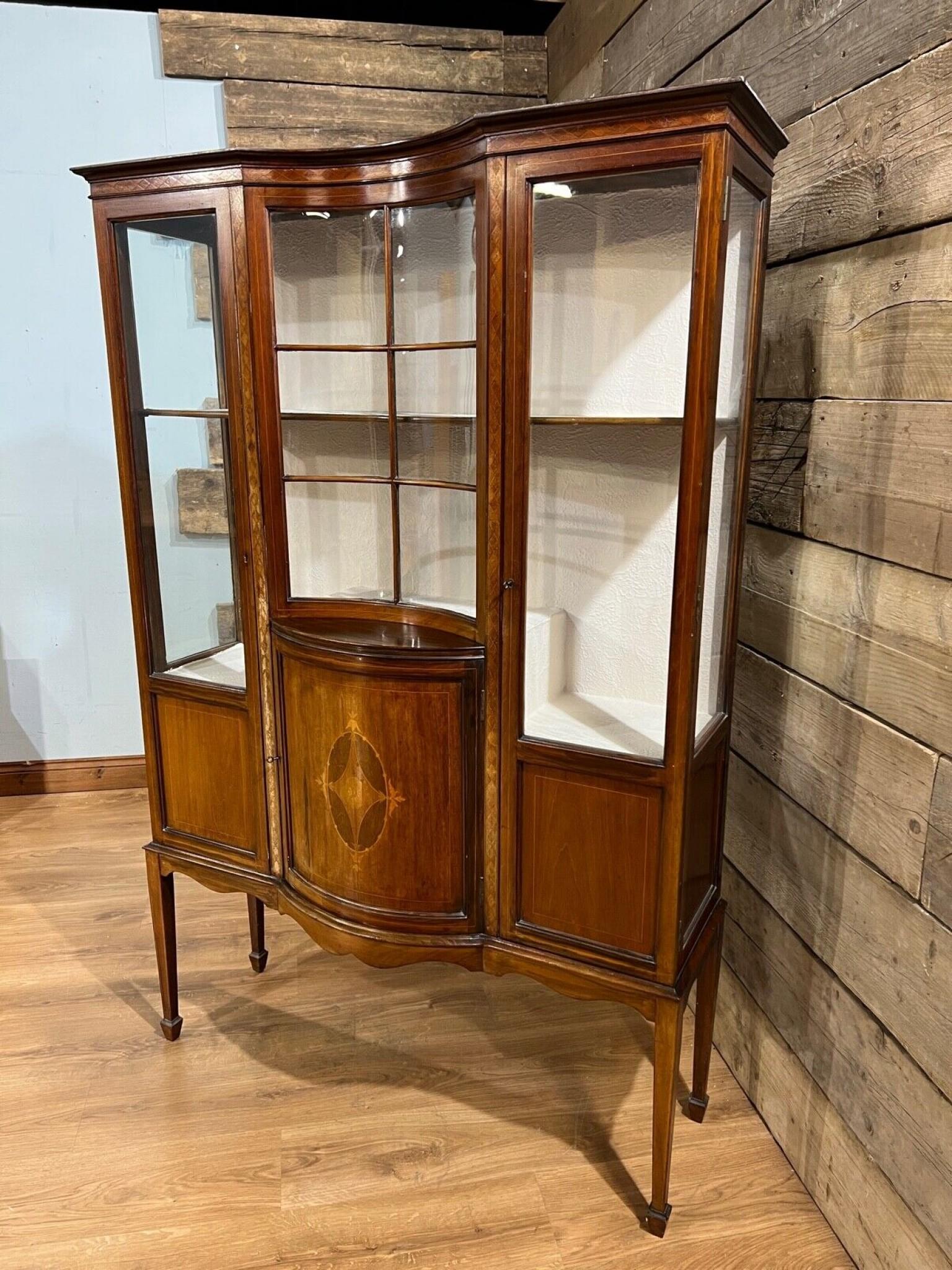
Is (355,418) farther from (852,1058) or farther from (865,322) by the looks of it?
(852,1058)

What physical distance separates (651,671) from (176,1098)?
53.4 inches

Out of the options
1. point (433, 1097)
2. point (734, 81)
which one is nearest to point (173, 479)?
point (734, 81)

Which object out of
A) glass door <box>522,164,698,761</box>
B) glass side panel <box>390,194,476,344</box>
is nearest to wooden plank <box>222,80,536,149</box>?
glass side panel <box>390,194,476,344</box>

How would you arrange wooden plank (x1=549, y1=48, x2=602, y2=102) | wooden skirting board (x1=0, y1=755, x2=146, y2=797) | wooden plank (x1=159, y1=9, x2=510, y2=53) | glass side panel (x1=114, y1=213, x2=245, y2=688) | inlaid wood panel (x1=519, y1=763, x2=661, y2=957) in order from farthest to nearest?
wooden skirting board (x1=0, y1=755, x2=146, y2=797), wooden plank (x1=159, y1=9, x2=510, y2=53), wooden plank (x1=549, y1=48, x2=602, y2=102), glass side panel (x1=114, y1=213, x2=245, y2=688), inlaid wood panel (x1=519, y1=763, x2=661, y2=957)

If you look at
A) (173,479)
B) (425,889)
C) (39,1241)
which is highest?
(173,479)

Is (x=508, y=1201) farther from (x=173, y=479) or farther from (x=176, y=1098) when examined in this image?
(x=173, y=479)

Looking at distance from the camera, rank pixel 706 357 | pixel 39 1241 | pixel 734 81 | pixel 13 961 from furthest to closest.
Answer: pixel 13 961
pixel 39 1241
pixel 706 357
pixel 734 81

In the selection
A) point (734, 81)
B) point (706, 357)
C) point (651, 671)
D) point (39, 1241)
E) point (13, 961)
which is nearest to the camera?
point (734, 81)

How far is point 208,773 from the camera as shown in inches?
77.0

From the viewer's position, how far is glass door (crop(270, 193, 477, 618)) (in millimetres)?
1592

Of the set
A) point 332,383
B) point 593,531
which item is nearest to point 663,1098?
point 593,531

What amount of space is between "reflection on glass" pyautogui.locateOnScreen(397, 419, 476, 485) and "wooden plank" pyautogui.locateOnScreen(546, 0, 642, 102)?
49.6 inches

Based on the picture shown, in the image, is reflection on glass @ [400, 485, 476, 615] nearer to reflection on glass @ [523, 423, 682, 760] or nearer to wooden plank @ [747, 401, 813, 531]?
reflection on glass @ [523, 423, 682, 760]

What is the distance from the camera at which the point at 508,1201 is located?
1.72 metres
